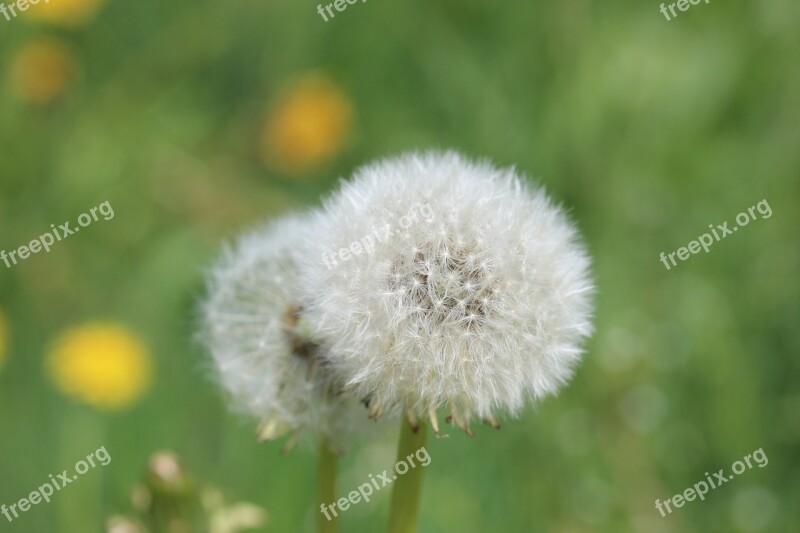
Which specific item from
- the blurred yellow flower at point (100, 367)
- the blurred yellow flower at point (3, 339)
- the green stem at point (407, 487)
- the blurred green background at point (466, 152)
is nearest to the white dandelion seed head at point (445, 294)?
the green stem at point (407, 487)

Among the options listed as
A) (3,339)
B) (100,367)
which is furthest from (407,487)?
(3,339)

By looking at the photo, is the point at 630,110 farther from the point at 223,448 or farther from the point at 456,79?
the point at 223,448

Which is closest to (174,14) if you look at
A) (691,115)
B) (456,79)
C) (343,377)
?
(456,79)

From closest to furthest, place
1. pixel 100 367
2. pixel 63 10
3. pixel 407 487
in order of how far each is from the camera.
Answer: pixel 407 487 < pixel 100 367 < pixel 63 10

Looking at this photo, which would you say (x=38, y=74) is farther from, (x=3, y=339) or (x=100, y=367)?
(x=100, y=367)

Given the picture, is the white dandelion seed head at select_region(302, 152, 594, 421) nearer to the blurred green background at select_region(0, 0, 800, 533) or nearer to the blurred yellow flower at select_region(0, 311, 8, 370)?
the blurred green background at select_region(0, 0, 800, 533)

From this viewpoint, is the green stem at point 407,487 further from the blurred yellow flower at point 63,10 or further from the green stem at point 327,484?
the blurred yellow flower at point 63,10
